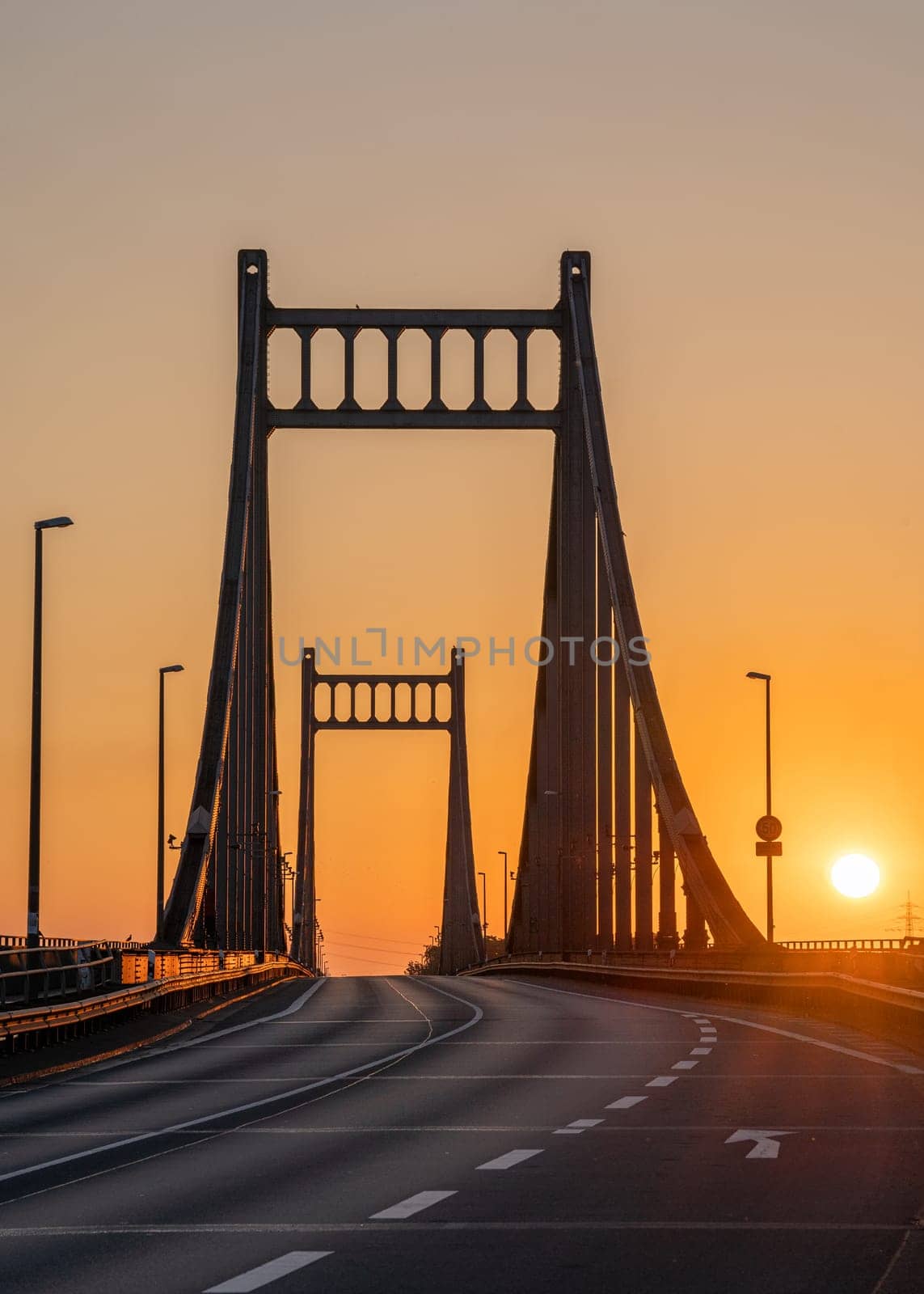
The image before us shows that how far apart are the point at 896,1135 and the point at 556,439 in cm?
4521

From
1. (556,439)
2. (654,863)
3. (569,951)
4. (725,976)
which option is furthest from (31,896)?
(556,439)

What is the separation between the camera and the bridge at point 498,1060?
9.13m

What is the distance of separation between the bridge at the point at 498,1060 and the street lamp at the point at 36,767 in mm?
2061

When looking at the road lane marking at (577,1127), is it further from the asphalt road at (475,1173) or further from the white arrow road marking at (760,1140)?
the white arrow road marking at (760,1140)

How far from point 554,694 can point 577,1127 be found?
49708mm

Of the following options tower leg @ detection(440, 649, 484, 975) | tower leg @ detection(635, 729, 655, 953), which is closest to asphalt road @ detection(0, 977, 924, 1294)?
tower leg @ detection(635, 729, 655, 953)

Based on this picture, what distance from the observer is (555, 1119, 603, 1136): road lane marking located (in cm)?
1383

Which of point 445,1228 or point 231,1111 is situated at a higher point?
point 445,1228

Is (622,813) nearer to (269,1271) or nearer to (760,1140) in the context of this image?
(760,1140)

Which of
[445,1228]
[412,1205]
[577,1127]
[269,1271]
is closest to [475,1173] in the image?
[412,1205]

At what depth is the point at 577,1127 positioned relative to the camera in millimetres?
14203

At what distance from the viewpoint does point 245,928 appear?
61.6 m

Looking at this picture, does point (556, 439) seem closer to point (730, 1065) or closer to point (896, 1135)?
point (730, 1065)

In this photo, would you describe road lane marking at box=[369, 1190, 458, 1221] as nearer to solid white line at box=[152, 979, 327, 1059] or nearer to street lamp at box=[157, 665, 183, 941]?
solid white line at box=[152, 979, 327, 1059]
